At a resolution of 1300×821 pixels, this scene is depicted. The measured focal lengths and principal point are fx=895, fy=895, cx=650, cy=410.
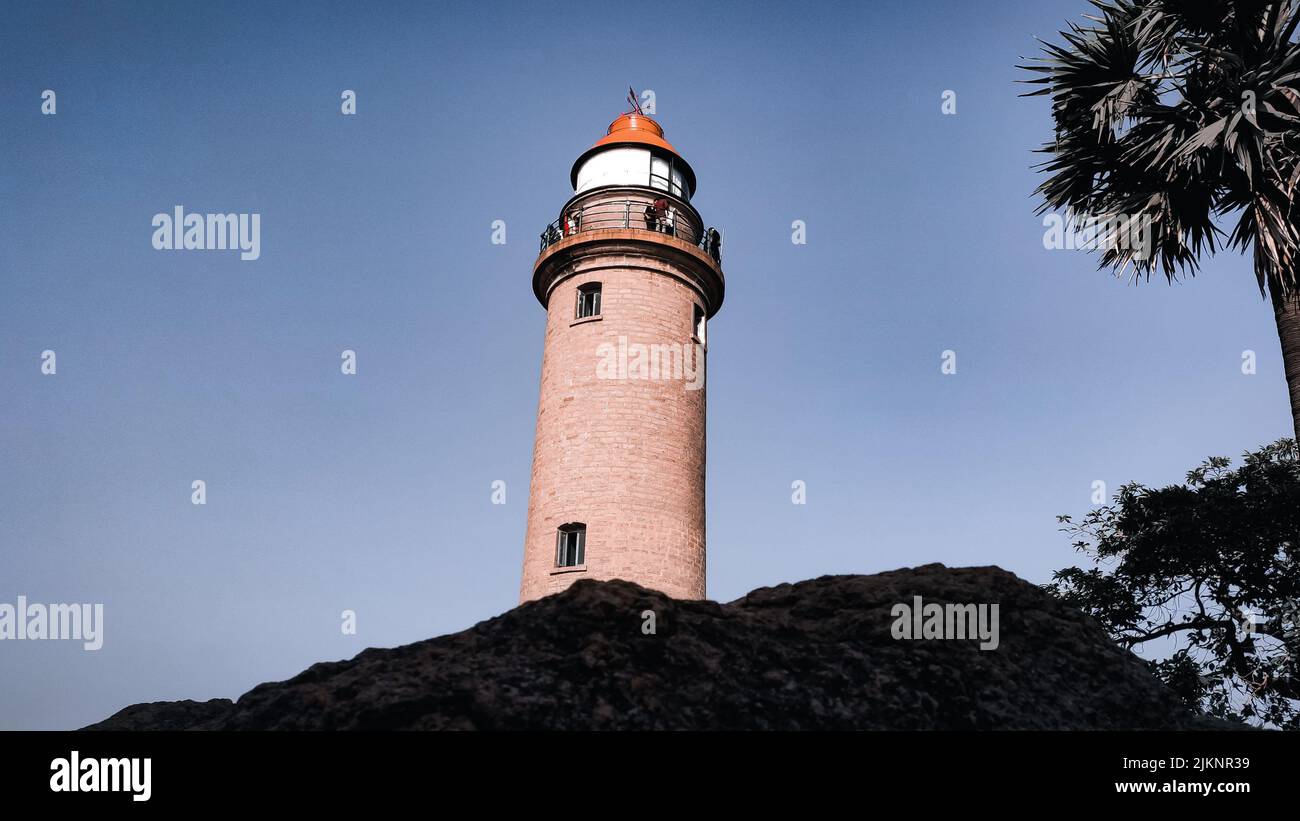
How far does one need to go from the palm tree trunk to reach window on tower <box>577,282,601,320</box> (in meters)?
14.6

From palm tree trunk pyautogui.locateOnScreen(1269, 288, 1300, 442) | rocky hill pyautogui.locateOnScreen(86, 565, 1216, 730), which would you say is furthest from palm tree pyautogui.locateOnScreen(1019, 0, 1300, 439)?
rocky hill pyautogui.locateOnScreen(86, 565, 1216, 730)

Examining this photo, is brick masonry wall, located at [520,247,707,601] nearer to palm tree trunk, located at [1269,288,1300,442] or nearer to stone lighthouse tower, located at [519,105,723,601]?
stone lighthouse tower, located at [519,105,723,601]

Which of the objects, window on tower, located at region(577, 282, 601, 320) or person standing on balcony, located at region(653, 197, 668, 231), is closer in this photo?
window on tower, located at region(577, 282, 601, 320)

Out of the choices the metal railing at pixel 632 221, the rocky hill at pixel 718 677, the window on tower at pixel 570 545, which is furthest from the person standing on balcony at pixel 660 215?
the rocky hill at pixel 718 677

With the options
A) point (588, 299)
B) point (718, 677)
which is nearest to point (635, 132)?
point (588, 299)

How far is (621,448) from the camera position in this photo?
69.8ft

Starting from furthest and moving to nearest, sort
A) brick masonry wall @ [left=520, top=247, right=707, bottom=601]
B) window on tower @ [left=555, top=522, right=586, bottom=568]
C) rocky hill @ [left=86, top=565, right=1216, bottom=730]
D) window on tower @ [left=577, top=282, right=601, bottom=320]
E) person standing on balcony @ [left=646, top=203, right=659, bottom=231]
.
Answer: person standing on balcony @ [left=646, top=203, right=659, bottom=231], window on tower @ [left=577, top=282, right=601, bottom=320], window on tower @ [left=555, top=522, right=586, bottom=568], brick masonry wall @ [left=520, top=247, right=707, bottom=601], rocky hill @ [left=86, top=565, right=1216, bottom=730]

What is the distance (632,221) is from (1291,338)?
1531 centimetres

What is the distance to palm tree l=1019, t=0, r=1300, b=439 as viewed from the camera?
1499cm

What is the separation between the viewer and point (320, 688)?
259 inches

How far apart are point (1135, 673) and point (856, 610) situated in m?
2.41

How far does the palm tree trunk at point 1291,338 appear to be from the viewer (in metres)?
14.2
